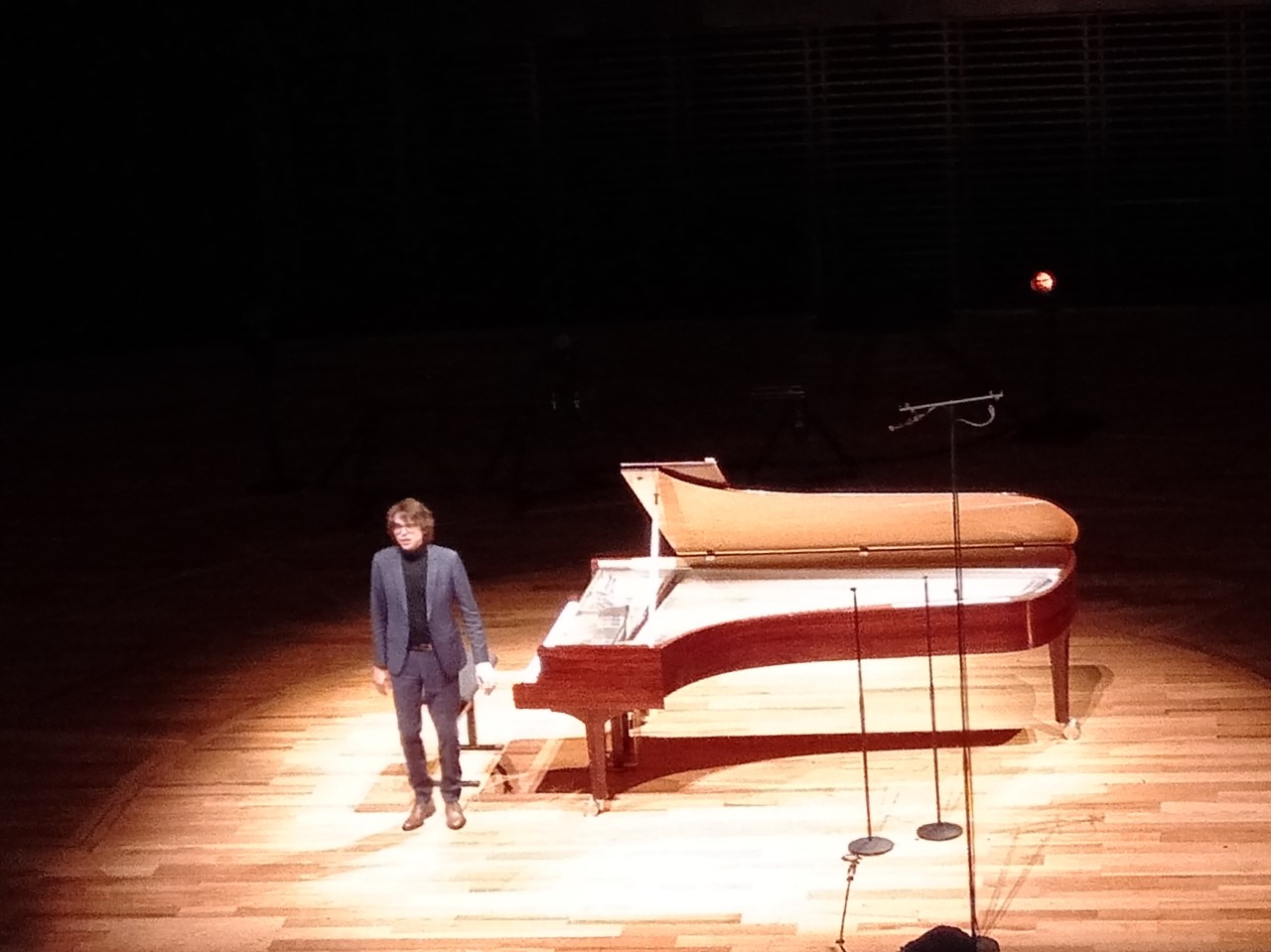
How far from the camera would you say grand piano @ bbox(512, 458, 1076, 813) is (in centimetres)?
693

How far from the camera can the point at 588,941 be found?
20.2ft

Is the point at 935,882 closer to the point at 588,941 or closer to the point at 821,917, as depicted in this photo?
the point at 821,917

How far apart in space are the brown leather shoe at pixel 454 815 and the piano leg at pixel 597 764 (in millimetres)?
462

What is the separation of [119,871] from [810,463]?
21.7 feet

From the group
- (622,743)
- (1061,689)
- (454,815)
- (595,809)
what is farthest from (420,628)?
(1061,689)

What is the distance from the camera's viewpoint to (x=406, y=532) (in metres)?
6.82

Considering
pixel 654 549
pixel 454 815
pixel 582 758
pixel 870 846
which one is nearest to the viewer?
pixel 870 846

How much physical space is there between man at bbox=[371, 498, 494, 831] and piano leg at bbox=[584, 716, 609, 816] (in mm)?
395

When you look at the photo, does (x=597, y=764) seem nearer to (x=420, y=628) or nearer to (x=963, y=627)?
(x=420, y=628)

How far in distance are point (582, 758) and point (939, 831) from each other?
1.61 metres

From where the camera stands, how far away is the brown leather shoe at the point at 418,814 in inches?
281

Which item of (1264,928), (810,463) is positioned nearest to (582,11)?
(810,463)

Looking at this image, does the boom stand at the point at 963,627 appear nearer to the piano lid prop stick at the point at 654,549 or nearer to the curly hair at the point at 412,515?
the piano lid prop stick at the point at 654,549

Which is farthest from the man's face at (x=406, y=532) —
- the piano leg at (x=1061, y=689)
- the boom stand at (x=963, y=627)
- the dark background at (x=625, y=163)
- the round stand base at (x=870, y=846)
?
the dark background at (x=625, y=163)
